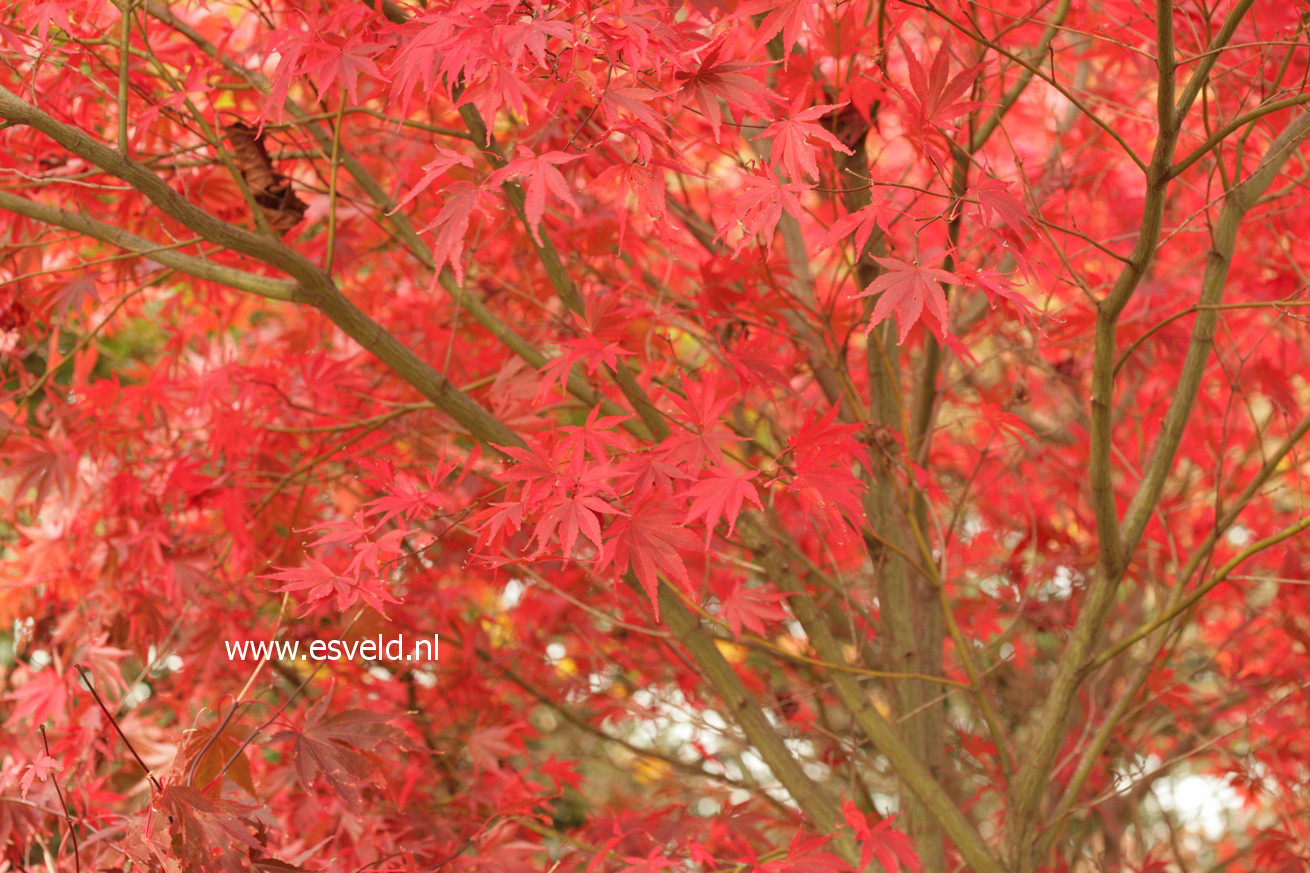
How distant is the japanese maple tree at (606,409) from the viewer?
4.23 feet

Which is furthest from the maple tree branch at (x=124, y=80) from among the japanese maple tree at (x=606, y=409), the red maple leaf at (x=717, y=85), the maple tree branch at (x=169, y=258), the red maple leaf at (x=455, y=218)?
the red maple leaf at (x=717, y=85)

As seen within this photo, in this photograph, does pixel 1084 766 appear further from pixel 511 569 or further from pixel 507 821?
pixel 511 569

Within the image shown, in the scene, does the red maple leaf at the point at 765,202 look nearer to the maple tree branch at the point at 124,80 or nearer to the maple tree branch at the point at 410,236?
the maple tree branch at the point at 410,236

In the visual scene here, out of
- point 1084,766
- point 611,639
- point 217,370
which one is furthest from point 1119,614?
point 217,370

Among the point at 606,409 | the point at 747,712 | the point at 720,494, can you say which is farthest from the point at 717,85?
the point at 747,712

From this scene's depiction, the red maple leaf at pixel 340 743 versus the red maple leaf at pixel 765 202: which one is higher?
the red maple leaf at pixel 765 202

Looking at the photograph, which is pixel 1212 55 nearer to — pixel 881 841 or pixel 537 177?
pixel 537 177

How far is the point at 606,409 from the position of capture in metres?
1.85

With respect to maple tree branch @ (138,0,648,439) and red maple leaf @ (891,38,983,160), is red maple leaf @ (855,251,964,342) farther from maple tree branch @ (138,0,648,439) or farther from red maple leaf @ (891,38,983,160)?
maple tree branch @ (138,0,648,439)

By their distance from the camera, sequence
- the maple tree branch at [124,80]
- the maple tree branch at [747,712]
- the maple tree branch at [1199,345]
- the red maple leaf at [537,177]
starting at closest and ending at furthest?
the red maple leaf at [537,177] < the maple tree branch at [124,80] < the maple tree branch at [1199,345] < the maple tree branch at [747,712]

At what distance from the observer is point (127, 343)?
4223 mm

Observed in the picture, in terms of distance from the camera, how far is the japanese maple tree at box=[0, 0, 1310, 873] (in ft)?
4.23

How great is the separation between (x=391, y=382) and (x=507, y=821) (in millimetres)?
1072

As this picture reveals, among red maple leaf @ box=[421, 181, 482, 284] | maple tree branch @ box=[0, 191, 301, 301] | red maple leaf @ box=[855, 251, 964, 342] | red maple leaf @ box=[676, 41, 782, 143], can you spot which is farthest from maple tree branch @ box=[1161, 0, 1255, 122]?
maple tree branch @ box=[0, 191, 301, 301]
